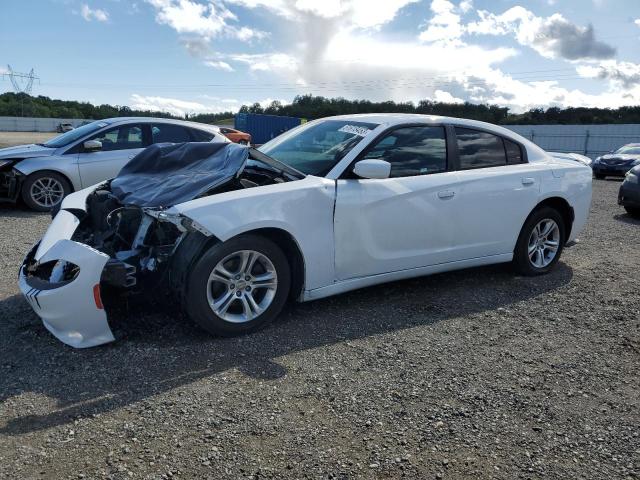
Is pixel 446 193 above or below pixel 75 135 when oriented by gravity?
below

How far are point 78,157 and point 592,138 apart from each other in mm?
32942

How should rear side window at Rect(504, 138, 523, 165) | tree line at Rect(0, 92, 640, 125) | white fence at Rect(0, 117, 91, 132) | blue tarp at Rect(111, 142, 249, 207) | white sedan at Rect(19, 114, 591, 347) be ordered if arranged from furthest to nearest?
1. white fence at Rect(0, 117, 91, 132)
2. tree line at Rect(0, 92, 640, 125)
3. rear side window at Rect(504, 138, 523, 165)
4. blue tarp at Rect(111, 142, 249, 207)
5. white sedan at Rect(19, 114, 591, 347)

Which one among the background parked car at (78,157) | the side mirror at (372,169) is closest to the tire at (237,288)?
the side mirror at (372,169)

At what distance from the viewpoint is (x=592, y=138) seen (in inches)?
1344

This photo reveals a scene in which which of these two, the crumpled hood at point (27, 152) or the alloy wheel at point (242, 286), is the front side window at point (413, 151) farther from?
the crumpled hood at point (27, 152)

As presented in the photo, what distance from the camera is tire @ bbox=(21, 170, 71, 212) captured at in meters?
8.51

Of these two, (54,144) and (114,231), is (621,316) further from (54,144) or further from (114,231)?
(54,144)

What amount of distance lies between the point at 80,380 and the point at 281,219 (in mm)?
1602

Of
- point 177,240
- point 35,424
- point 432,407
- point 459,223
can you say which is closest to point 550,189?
point 459,223

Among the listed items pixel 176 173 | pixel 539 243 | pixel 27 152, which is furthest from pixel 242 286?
pixel 27 152

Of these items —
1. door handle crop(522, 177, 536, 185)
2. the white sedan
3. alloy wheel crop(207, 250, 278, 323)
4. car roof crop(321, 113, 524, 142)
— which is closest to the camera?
the white sedan

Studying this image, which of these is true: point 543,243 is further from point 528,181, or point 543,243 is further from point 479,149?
point 479,149

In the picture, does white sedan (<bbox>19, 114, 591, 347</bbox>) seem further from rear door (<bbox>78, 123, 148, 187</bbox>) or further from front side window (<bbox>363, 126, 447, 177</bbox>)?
rear door (<bbox>78, 123, 148, 187</bbox>)

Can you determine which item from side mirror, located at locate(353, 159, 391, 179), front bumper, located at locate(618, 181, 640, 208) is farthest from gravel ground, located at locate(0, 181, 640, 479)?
front bumper, located at locate(618, 181, 640, 208)
